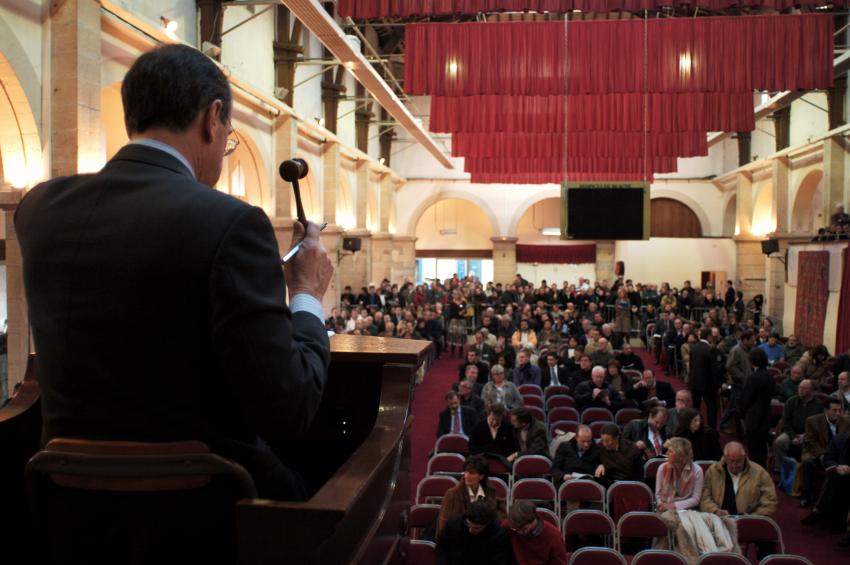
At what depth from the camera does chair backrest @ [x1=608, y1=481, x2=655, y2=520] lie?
617 centimetres

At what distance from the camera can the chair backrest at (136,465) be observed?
1044 mm

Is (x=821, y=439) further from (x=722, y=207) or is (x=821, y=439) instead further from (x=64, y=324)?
(x=722, y=207)

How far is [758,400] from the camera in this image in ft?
27.9

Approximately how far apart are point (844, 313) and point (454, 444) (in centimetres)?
1079

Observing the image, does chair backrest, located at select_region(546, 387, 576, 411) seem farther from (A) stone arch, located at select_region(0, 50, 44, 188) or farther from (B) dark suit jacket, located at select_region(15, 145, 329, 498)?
(B) dark suit jacket, located at select_region(15, 145, 329, 498)

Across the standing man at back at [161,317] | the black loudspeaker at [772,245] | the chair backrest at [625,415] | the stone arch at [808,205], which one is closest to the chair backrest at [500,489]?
the chair backrest at [625,415]

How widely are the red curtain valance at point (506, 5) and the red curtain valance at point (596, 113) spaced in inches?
169

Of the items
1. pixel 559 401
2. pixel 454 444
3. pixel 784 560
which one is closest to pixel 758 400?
pixel 559 401

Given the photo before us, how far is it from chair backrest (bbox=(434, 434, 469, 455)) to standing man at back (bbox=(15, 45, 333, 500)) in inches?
271

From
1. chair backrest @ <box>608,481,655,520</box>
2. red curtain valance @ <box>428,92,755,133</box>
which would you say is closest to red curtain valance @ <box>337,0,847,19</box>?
red curtain valance @ <box>428,92,755,133</box>

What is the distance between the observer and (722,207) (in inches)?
1177

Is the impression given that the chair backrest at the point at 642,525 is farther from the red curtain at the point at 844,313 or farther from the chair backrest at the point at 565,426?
the red curtain at the point at 844,313

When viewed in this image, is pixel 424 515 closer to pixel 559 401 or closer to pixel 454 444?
pixel 454 444

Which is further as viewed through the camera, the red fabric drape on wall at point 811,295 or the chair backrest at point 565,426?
the red fabric drape on wall at point 811,295
